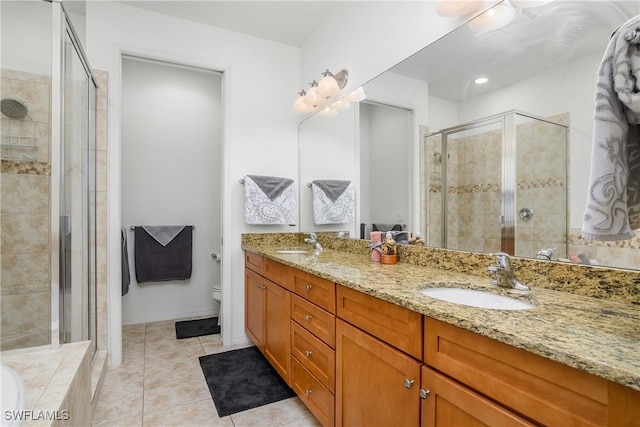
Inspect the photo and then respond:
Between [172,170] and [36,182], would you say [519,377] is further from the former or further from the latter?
[172,170]

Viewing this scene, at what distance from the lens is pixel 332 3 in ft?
7.78

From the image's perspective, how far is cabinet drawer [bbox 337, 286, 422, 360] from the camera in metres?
0.95

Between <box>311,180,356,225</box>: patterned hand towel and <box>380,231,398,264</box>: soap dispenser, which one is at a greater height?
<box>311,180,356,225</box>: patterned hand towel

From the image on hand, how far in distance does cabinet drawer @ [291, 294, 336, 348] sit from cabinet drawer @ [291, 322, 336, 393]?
3cm

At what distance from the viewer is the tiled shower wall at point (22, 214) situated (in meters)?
1.89

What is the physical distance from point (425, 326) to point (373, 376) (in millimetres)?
340

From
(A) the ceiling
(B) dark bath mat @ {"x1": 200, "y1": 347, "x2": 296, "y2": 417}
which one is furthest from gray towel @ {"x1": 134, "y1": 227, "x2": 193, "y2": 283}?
(A) the ceiling

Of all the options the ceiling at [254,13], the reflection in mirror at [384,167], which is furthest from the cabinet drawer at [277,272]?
the ceiling at [254,13]

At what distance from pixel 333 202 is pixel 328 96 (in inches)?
33.0

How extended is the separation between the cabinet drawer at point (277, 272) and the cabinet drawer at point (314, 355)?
0.80ft

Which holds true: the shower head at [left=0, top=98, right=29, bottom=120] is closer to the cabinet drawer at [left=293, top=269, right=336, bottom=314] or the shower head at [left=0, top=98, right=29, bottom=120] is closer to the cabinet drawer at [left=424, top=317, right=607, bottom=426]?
the cabinet drawer at [left=293, top=269, right=336, bottom=314]

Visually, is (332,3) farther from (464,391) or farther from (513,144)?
(464,391)

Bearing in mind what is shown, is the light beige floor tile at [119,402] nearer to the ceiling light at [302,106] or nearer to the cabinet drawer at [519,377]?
the cabinet drawer at [519,377]

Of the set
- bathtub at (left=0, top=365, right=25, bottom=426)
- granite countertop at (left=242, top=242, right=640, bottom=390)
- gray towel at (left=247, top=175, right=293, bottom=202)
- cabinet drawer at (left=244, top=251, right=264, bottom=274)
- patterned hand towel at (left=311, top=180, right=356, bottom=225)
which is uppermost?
gray towel at (left=247, top=175, right=293, bottom=202)
